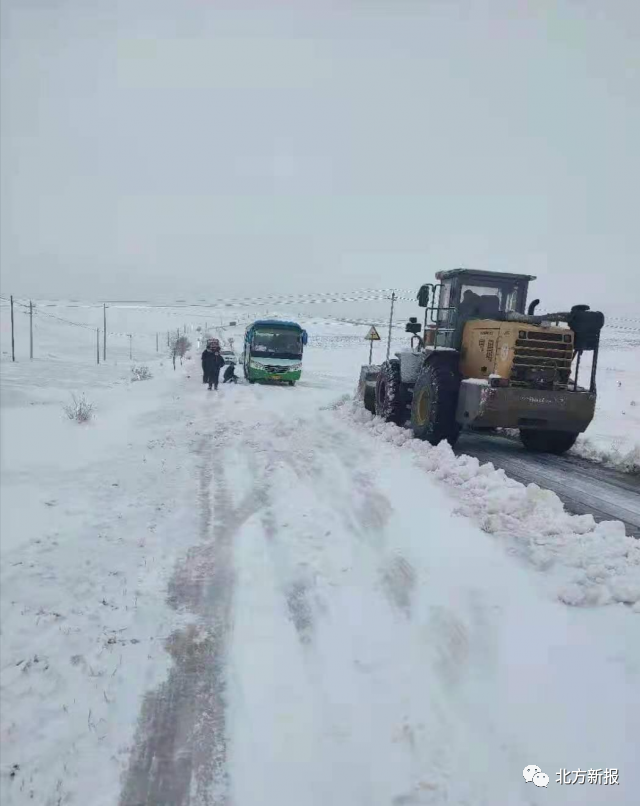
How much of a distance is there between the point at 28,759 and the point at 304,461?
18.6ft

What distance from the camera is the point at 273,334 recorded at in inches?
883

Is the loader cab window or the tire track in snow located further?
the loader cab window

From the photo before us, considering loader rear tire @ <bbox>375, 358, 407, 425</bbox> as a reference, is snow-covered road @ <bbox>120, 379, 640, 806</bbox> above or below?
below

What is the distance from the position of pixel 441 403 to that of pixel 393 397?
2.05 metres

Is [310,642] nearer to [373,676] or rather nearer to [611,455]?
[373,676]

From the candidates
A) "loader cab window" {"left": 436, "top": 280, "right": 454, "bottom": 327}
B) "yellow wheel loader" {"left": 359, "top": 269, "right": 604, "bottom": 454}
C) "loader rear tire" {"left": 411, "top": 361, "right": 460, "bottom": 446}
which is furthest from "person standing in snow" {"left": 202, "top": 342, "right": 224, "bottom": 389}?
"loader rear tire" {"left": 411, "top": 361, "right": 460, "bottom": 446}

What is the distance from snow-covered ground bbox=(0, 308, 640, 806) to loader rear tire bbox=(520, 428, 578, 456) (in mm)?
3532

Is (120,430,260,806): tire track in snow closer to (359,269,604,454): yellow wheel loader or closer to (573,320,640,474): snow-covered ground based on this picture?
(359,269,604,454): yellow wheel loader

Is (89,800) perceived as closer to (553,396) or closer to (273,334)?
(553,396)

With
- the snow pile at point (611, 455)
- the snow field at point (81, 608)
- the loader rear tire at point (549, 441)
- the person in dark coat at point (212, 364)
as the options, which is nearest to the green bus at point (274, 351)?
the person in dark coat at point (212, 364)

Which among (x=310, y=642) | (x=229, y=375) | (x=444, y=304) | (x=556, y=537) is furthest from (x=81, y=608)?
(x=229, y=375)

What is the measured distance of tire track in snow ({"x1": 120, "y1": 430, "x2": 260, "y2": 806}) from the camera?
2297mm

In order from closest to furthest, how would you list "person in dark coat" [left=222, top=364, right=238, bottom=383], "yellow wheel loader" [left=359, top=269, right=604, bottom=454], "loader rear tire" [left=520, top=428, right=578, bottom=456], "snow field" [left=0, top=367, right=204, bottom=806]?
"snow field" [left=0, top=367, right=204, bottom=806], "yellow wheel loader" [left=359, top=269, right=604, bottom=454], "loader rear tire" [left=520, top=428, right=578, bottom=456], "person in dark coat" [left=222, top=364, right=238, bottom=383]

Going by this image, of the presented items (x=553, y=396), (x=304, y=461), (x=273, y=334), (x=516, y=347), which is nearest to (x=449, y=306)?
(x=516, y=347)
